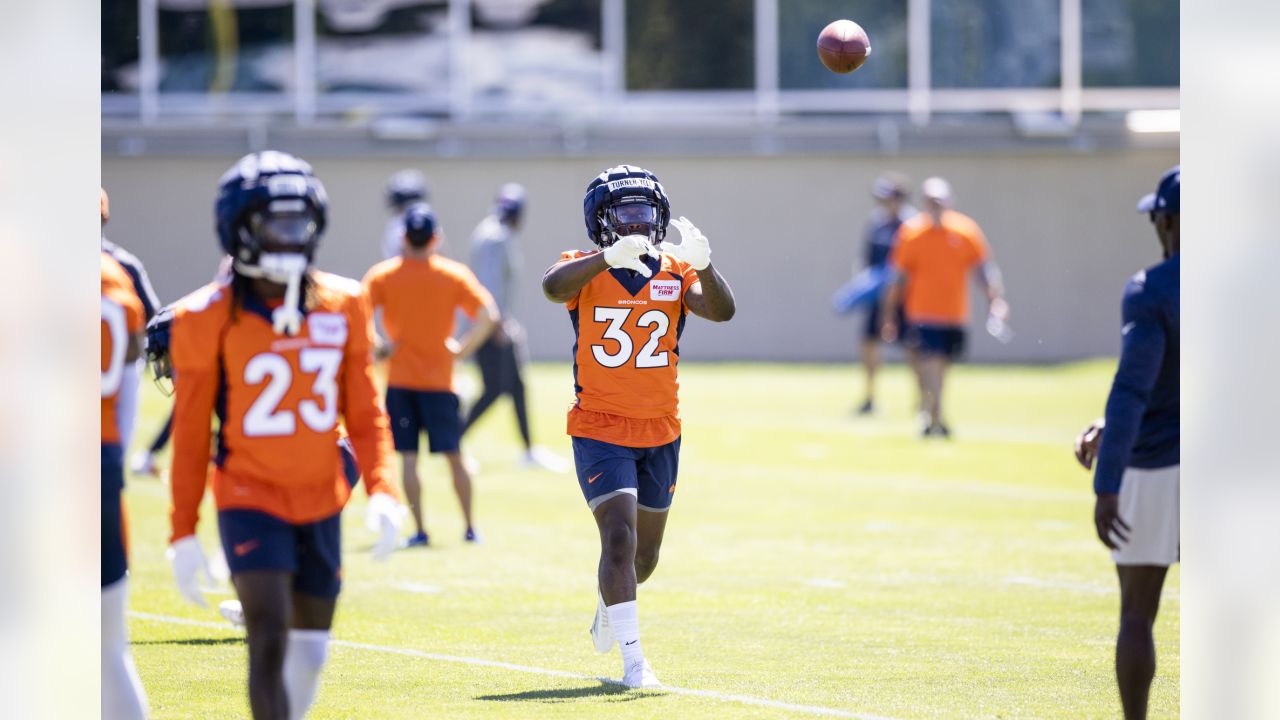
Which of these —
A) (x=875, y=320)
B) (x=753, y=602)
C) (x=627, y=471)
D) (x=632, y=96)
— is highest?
(x=632, y=96)

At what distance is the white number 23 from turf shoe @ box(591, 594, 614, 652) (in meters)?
2.38

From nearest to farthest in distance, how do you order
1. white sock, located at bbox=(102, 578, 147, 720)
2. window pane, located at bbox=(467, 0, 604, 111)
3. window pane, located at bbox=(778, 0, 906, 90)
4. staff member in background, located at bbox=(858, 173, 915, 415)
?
white sock, located at bbox=(102, 578, 147, 720) → staff member in background, located at bbox=(858, 173, 915, 415) → window pane, located at bbox=(778, 0, 906, 90) → window pane, located at bbox=(467, 0, 604, 111)

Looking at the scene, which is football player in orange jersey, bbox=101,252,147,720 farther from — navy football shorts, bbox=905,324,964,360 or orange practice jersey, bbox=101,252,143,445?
navy football shorts, bbox=905,324,964,360

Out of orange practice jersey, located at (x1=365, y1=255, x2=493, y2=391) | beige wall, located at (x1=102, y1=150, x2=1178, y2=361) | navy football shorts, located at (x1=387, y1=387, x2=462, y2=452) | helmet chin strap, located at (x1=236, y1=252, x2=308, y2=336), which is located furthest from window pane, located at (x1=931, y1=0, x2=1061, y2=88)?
helmet chin strap, located at (x1=236, y1=252, x2=308, y2=336)

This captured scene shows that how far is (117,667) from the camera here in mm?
5641

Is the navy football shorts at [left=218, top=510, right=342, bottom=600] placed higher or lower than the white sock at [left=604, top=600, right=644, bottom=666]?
higher

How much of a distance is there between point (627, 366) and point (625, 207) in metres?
0.66

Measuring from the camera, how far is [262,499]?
5.36 meters

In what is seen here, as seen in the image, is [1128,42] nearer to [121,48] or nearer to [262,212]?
[121,48]

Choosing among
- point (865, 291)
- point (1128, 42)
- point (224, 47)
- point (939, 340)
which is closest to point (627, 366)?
point (939, 340)

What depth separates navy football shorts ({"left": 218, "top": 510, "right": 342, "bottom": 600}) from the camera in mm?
5305
